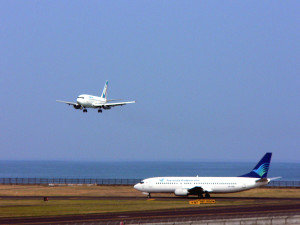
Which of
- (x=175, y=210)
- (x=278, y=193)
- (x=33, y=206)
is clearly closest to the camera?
(x=175, y=210)

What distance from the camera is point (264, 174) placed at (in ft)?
284

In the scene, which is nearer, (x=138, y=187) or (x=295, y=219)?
(x=295, y=219)

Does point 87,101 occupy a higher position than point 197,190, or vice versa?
point 87,101

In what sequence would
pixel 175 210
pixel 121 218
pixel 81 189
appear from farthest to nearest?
pixel 81 189
pixel 175 210
pixel 121 218

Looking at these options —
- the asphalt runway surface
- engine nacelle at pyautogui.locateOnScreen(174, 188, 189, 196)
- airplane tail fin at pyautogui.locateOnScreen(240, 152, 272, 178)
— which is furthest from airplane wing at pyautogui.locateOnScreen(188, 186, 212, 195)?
the asphalt runway surface

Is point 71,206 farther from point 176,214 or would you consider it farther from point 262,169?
point 262,169

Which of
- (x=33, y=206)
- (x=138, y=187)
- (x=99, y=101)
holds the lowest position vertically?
(x=33, y=206)

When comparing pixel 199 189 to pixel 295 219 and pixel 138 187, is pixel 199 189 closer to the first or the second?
pixel 138 187

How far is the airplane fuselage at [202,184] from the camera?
281 ft

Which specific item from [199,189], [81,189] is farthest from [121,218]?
[81,189]

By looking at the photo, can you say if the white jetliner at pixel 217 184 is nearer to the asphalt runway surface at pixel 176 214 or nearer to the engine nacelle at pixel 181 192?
the engine nacelle at pixel 181 192

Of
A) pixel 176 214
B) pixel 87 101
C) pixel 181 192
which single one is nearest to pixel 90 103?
pixel 87 101

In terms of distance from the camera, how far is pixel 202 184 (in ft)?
286

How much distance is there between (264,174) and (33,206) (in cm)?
3447
